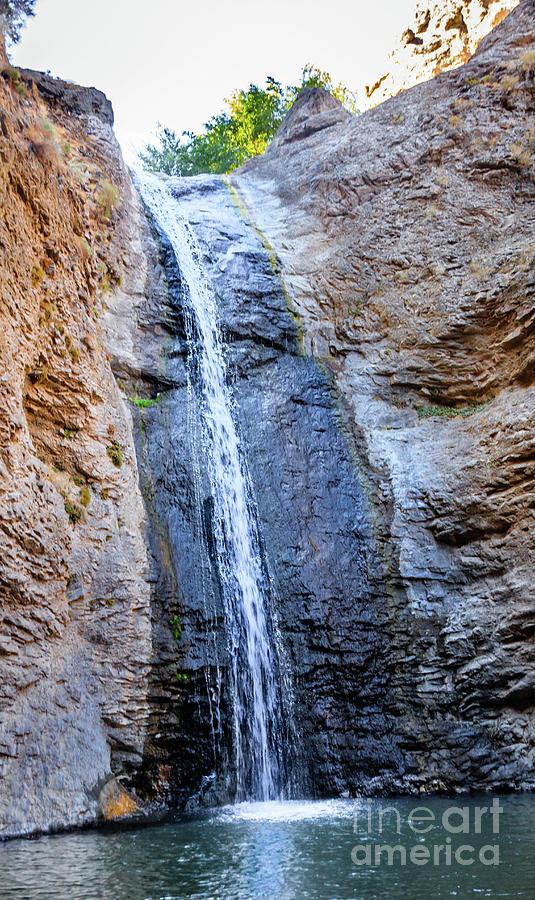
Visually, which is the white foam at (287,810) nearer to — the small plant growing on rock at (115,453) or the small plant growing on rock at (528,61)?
the small plant growing on rock at (115,453)

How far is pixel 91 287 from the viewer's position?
34.6 ft

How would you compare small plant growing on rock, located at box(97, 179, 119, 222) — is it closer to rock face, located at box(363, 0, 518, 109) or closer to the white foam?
the white foam

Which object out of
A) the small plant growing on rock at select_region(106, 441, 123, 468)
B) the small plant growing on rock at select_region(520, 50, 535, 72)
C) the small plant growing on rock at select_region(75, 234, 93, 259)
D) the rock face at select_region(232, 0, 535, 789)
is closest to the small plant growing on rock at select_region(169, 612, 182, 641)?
the small plant growing on rock at select_region(106, 441, 123, 468)

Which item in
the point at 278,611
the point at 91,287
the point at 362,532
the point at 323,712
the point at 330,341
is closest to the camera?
the point at 323,712

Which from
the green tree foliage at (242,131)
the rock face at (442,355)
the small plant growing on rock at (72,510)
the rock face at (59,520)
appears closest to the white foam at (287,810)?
the rock face at (442,355)

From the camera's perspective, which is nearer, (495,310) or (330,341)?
(495,310)

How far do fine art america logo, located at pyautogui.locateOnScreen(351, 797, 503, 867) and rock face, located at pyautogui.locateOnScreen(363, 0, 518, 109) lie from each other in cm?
1917

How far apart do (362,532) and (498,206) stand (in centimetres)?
721

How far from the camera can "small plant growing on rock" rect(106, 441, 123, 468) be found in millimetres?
9188

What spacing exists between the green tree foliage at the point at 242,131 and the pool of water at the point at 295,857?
25.8m

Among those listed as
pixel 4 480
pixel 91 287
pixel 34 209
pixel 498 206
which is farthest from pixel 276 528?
pixel 498 206

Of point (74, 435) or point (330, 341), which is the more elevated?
point (330, 341)

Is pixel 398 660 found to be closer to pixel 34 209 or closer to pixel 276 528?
pixel 276 528

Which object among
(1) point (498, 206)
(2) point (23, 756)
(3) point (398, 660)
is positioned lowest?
(2) point (23, 756)
